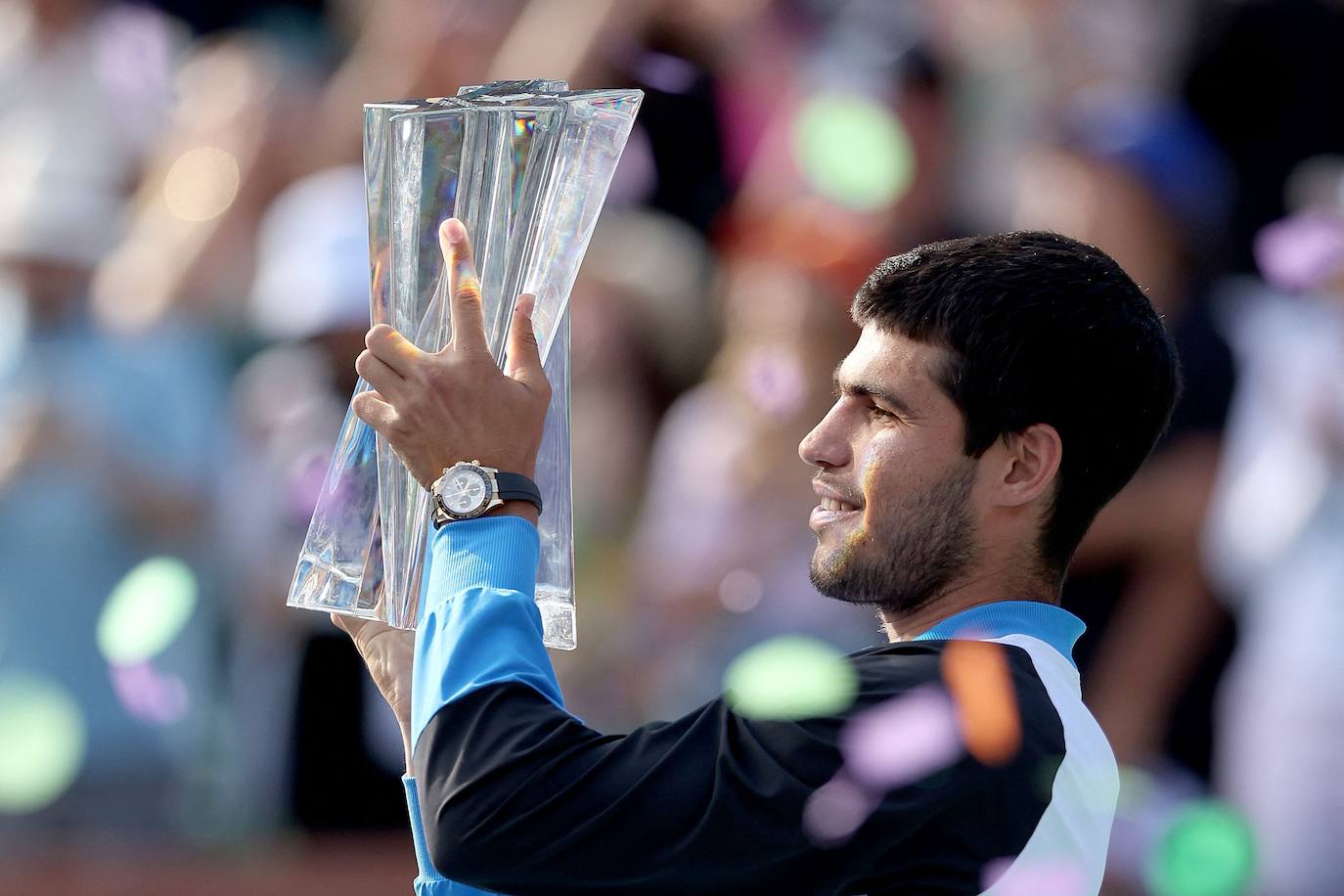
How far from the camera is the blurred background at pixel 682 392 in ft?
14.3

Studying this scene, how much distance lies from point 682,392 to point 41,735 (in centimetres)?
198

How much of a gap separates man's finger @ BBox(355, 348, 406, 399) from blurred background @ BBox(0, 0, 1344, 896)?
7.53 ft

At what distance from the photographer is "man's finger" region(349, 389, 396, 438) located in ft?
6.80

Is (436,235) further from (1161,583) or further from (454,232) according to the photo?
Answer: (1161,583)

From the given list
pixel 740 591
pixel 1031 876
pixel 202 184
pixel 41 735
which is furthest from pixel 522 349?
pixel 202 184

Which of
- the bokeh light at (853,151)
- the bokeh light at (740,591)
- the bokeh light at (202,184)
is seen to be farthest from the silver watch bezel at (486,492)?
the bokeh light at (202,184)

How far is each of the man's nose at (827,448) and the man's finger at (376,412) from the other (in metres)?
0.52

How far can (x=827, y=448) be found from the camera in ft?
7.37

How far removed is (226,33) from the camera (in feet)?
21.8

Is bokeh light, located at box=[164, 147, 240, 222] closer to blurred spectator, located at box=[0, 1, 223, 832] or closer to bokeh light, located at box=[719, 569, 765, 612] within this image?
blurred spectator, located at box=[0, 1, 223, 832]

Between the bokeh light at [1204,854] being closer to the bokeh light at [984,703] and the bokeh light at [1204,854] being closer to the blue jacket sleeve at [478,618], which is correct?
the bokeh light at [984,703]

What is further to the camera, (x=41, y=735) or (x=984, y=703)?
(x=41, y=735)

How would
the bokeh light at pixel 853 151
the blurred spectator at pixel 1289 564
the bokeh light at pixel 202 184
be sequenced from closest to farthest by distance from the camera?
the blurred spectator at pixel 1289 564 < the bokeh light at pixel 853 151 < the bokeh light at pixel 202 184

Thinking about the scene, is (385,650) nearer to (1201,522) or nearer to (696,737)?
(696,737)
